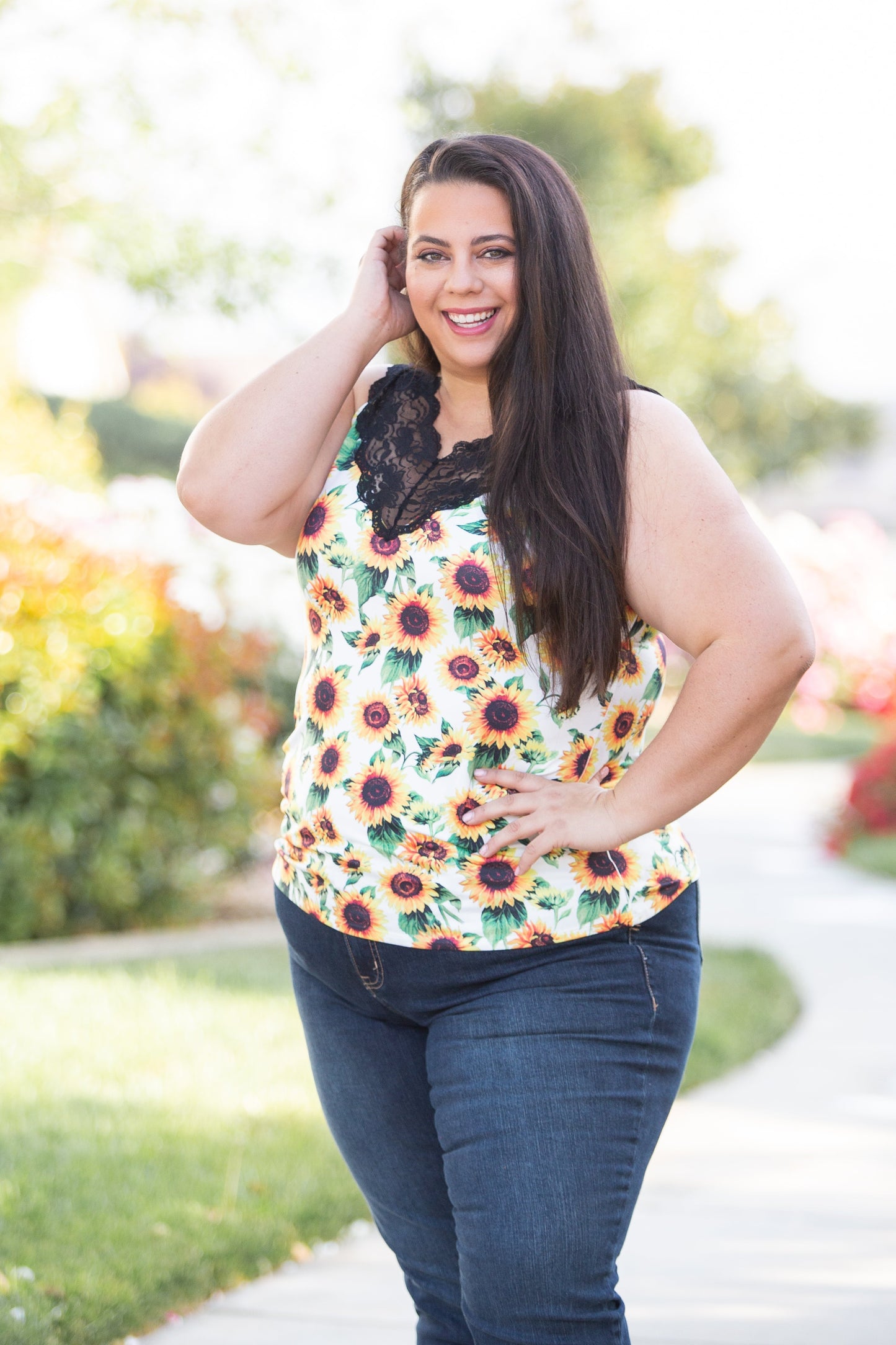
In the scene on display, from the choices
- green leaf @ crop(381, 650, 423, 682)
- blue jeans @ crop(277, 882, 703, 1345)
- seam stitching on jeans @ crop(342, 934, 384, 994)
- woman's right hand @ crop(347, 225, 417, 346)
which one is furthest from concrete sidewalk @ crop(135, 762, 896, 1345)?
woman's right hand @ crop(347, 225, 417, 346)

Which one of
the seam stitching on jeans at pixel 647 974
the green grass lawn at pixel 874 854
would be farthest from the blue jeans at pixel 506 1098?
the green grass lawn at pixel 874 854

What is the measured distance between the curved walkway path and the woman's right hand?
191 centimetres

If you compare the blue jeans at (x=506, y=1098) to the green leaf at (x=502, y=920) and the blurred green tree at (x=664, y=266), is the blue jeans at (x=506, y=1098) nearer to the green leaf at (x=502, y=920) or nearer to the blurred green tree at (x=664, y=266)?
the green leaf at (x=502, y=920)

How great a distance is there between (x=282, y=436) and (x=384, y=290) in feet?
0.99

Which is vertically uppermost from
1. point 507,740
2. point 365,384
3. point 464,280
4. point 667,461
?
point 464,280

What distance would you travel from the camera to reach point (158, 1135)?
142 inches

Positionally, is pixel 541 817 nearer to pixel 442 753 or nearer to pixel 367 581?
pixel 442 753

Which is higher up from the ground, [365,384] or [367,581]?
[365,384]

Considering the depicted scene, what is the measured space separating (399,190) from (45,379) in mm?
33047

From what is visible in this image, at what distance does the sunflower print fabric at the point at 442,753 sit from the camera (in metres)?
1.79

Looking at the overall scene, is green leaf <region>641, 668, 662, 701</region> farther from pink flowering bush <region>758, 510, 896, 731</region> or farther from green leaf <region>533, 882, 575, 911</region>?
pink flowering bush <region>758, 510, 896, 731</region>

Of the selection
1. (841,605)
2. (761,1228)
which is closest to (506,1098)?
(761,1228)

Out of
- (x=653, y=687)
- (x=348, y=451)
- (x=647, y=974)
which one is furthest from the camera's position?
(x=348, y=451)

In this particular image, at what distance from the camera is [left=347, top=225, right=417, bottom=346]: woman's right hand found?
2.08 meters
